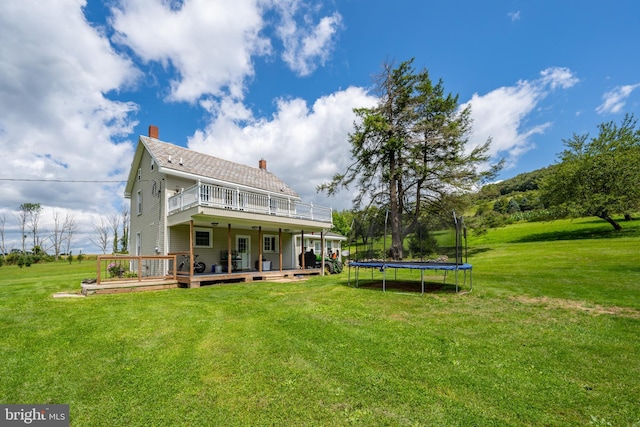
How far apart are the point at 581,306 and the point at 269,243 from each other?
15.1 m


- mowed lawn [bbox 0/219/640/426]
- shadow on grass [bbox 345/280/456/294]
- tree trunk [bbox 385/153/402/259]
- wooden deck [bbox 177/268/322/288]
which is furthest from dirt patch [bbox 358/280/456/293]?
tree trunk [bbox 385/153/402/259]

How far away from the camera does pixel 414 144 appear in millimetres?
19828

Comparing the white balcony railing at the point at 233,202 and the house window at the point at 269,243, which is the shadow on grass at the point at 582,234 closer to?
the white balcony railing at the point at 233,202

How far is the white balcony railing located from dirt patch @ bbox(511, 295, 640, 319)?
1049 cm

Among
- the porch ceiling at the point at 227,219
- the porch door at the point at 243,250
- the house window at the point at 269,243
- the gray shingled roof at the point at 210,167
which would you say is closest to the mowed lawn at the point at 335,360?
the porch ceiling at the point at 227,219

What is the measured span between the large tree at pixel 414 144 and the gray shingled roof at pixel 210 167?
22.0 ft

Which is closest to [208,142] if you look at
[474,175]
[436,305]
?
[474,175]

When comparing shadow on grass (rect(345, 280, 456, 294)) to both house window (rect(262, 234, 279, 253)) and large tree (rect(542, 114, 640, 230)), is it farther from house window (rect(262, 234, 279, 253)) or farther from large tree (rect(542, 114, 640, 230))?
large tree (rect(542, 114, 640, 230))

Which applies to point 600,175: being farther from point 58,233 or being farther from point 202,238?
point 58,233

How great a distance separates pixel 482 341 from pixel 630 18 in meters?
13.5

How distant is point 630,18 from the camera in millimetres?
10211

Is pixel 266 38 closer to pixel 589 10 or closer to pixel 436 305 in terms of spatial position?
pixel 589 10

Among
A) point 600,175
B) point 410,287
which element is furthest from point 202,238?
point 600,175

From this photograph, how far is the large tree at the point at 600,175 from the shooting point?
22.5m
